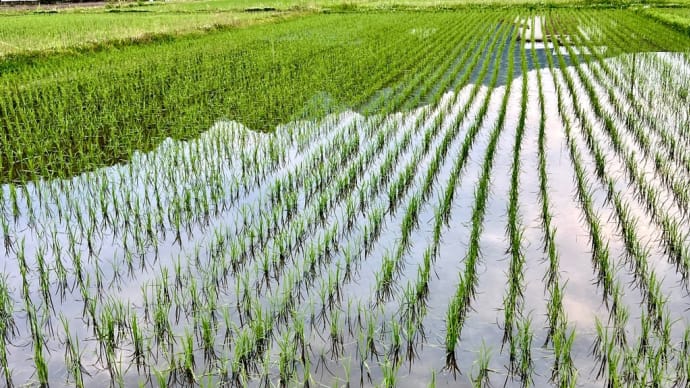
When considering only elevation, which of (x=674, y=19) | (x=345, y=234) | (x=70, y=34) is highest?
(x=674, y=19)

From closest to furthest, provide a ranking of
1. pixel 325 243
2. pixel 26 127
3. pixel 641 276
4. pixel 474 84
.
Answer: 1. pixel 641 276
2. pixel 325 243
3. pixel 26 127
4. pixel 474 84

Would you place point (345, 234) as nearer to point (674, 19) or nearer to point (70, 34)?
point (70, 34)

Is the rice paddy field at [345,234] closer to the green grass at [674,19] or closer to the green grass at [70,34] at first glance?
the green grass at [70,34]

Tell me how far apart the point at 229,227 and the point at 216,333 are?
4.81 feet

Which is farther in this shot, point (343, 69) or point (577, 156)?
point (343, 69)

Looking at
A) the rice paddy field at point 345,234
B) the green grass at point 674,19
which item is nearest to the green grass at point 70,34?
the rice paddy field at point 345,234

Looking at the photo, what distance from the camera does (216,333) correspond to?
10.3 ft

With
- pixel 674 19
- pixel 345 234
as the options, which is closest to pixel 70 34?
pixel 345 234

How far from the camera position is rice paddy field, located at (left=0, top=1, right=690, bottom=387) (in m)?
2.95

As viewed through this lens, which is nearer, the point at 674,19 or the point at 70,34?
the point at 70,34

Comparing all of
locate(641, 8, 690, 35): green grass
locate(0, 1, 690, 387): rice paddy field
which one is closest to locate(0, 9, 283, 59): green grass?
locate(0, 1, 690, 387): rice paddy field

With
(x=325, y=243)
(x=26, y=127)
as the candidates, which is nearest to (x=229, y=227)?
(x=325, y=243)

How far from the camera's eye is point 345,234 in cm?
441

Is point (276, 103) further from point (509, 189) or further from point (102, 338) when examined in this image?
point (102, 338)
